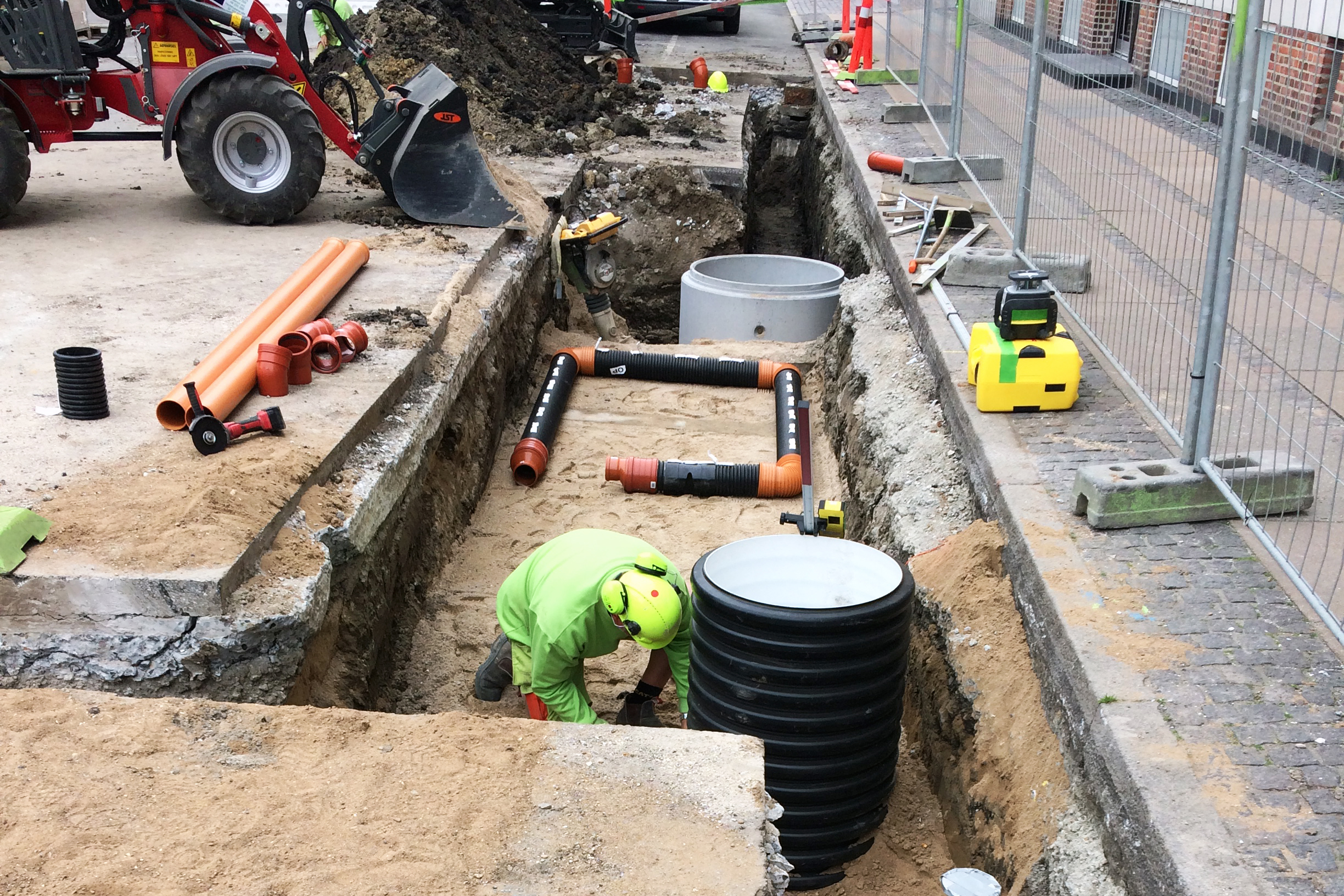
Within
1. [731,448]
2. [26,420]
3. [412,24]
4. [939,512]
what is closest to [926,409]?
[939,512]

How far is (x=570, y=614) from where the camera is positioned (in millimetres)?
4051

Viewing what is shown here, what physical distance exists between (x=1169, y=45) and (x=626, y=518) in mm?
3356

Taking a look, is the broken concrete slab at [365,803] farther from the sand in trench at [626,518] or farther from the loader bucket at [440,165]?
the loader bucket at [440,165]

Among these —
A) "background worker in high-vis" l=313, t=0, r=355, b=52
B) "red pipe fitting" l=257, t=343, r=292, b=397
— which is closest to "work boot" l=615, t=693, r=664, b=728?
"red pipe fitting" l=257, t=343, r=292, b=397

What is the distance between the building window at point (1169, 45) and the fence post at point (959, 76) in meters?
3.93

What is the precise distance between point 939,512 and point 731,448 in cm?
249

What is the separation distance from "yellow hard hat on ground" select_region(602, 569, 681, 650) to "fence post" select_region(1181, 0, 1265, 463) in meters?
1.82

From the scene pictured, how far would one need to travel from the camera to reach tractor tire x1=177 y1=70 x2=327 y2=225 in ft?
23.6

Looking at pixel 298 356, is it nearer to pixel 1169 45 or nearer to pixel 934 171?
pixel 1169 45

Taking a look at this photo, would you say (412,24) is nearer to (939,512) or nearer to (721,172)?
(721,172)

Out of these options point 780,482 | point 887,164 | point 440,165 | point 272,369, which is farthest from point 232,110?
point 887,164

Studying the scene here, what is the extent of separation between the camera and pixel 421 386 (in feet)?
18.2

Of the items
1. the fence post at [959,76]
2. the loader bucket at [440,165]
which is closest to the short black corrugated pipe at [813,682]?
the loader bucket at [440,165]

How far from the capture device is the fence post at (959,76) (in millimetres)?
8039
